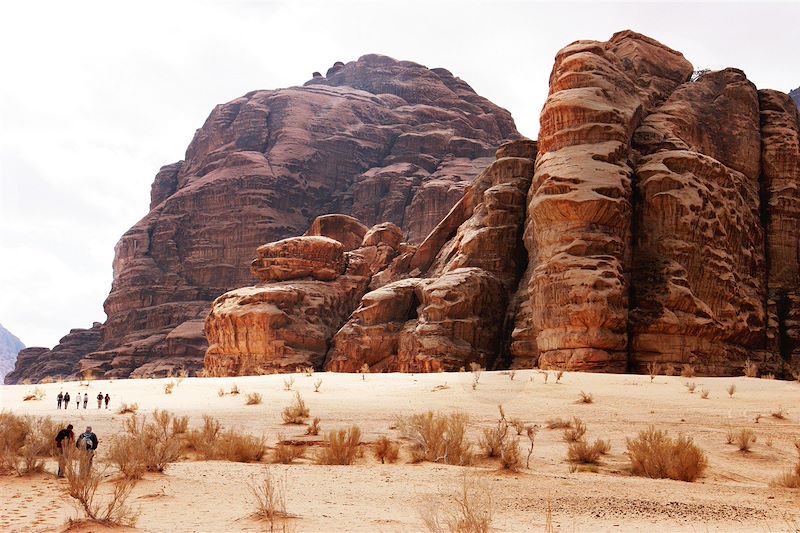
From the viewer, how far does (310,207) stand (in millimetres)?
79625

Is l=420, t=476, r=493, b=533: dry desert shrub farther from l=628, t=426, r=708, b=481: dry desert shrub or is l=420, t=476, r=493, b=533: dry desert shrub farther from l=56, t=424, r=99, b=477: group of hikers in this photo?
l=56, t=424, r=99, b=477: group of hikers

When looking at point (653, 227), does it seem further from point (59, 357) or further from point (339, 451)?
point (59, 357)

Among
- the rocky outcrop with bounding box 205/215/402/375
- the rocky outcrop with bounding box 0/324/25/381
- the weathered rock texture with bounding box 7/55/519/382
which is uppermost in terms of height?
the weathered rock texture with bounding box 7/55/519/382

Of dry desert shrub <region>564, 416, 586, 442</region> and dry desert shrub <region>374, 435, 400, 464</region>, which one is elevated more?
dry desert shrub <region>564, 416, 586, 442</region>

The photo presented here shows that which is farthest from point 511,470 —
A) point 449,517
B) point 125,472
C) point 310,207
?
point 310,207

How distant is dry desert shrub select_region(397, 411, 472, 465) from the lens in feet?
32.0

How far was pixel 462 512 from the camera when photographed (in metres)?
5.75

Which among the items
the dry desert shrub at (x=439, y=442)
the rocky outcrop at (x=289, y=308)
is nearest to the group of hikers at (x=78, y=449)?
the dry desert shrub at (x=439, y=442)

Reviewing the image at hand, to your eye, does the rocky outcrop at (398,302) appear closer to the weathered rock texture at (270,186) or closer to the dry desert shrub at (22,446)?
the dry desert shrub at (22,446)

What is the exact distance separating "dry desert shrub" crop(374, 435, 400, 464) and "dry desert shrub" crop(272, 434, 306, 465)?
1206mm

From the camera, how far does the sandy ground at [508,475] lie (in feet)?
21.1

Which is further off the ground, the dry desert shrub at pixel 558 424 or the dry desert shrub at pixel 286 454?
the dry desert shrub at pixel 558 424

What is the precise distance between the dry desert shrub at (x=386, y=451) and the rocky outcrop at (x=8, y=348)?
171130 mm

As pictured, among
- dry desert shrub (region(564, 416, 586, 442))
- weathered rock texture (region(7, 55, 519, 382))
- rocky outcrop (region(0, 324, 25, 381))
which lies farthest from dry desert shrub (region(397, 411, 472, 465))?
rocky outcrop (region(0, 324, 25, 381))
